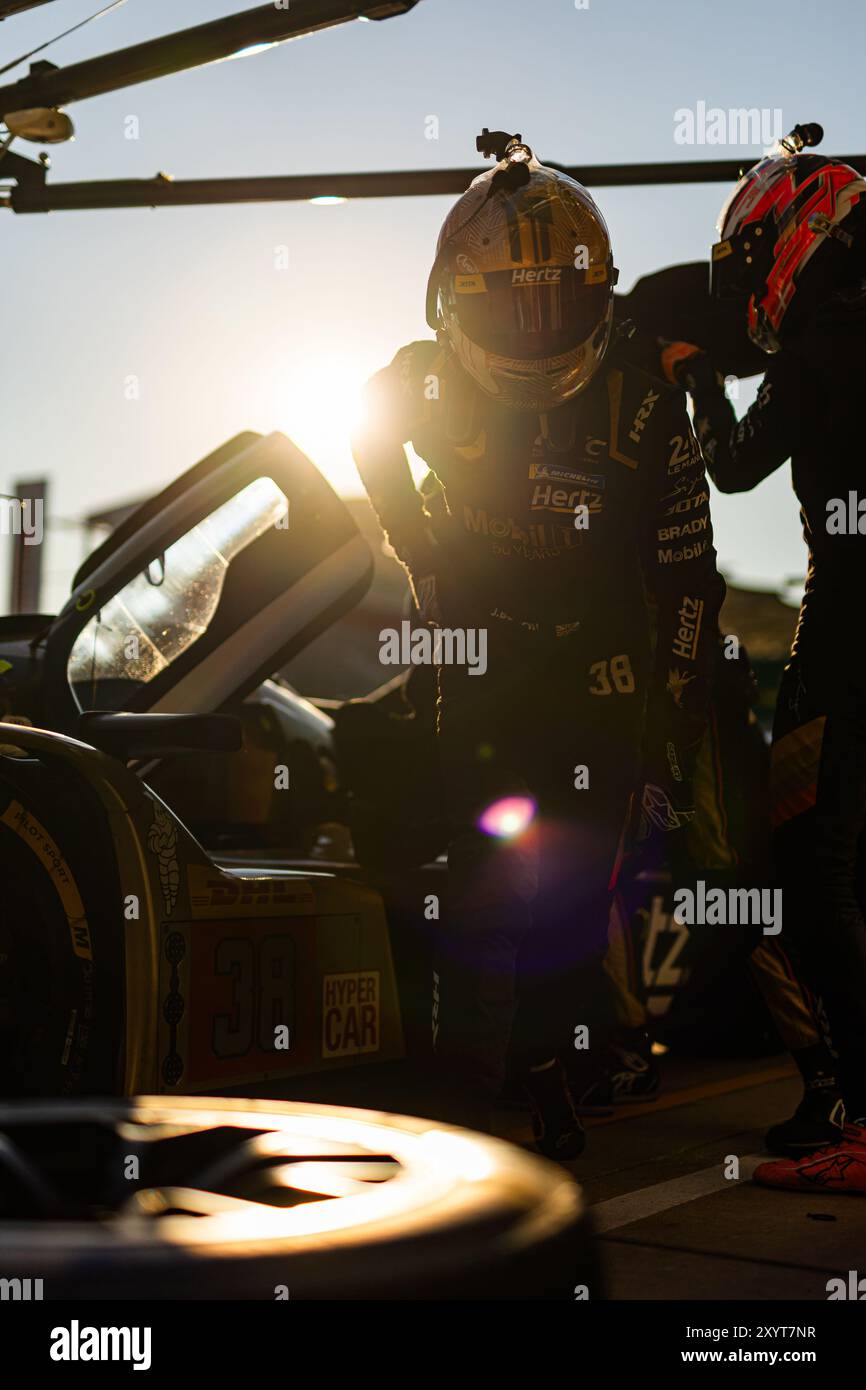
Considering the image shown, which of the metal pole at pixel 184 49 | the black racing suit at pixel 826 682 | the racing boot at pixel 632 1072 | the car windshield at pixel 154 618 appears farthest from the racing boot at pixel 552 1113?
the metal pole at pixel 184 49

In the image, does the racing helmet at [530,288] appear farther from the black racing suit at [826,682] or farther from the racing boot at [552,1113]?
the racing boot at [552,1113]

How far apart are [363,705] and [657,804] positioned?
5.39 feet

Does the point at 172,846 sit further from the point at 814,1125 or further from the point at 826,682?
the point at 814,1125

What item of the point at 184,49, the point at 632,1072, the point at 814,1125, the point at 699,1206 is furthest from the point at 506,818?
the point at 184,49

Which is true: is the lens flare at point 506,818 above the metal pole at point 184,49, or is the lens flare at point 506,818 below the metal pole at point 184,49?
below

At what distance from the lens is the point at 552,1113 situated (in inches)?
135

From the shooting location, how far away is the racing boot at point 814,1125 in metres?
3.46

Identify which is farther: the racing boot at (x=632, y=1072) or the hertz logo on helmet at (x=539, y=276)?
the racing boot at (x=632, y=1072)

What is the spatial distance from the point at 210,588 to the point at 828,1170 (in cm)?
221

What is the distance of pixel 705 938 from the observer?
507cm

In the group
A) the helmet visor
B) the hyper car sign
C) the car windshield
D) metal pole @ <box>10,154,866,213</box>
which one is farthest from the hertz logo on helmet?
metal pole @ <box>10,154,866,213</box>

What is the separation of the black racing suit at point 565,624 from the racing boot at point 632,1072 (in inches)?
39.1

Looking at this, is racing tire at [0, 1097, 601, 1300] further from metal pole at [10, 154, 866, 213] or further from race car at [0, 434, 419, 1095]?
metal pole at [10, 154, 866, 213]
